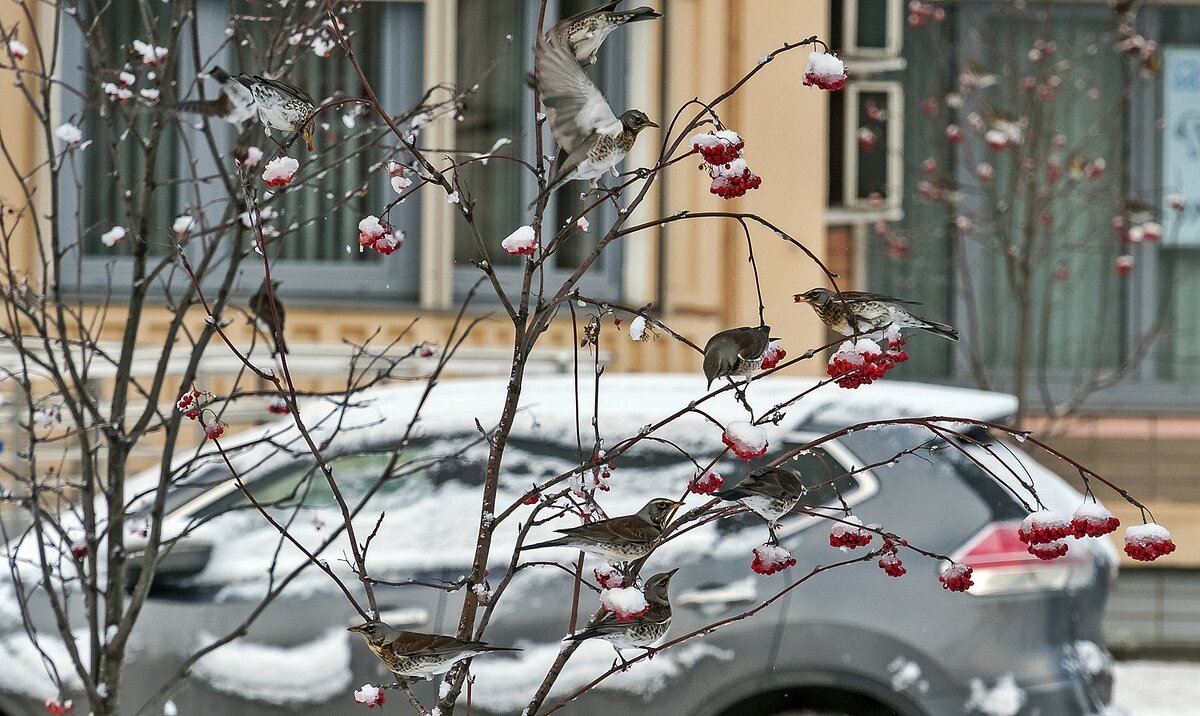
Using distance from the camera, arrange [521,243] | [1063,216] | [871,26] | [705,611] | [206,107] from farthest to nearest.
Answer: [1063,216], [871,26], [705,611], [206,107], [521,243]

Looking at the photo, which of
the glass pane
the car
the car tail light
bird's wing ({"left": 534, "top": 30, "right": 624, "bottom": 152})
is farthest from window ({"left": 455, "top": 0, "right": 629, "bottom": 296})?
bird's wing ({"left": 534, "top": 30, "right": 624, "bottom": 152})

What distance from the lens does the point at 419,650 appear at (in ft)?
6.68

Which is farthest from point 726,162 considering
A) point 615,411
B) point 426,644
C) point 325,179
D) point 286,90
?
point 325,179

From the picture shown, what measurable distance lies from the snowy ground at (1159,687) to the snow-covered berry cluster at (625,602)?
5.56 meters

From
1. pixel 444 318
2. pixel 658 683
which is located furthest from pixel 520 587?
pixel 444 318

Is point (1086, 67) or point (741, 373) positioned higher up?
point (1086, 67)

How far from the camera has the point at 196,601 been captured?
4.54 meters

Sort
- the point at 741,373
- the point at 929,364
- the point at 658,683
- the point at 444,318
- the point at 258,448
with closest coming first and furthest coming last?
the point at 741,373, the point at 658,683, the point at 258,448, the point at 444,318, the point at 929,364

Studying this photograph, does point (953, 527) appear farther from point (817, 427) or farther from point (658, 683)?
point (658, 683)

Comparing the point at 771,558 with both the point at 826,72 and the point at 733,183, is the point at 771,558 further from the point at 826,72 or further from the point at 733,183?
the point at 826,72

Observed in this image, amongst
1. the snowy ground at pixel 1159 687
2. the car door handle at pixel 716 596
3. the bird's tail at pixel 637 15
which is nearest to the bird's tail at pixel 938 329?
the bird's tail at pixel 637 15

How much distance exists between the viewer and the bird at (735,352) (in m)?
1.96

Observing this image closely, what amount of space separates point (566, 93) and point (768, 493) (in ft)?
1.79

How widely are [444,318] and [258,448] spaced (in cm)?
370
